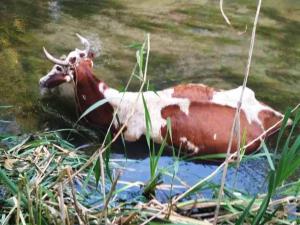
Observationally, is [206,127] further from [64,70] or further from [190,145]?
[64,70]

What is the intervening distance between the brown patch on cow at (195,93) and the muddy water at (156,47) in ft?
1.72

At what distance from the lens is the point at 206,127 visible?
15.3 feet

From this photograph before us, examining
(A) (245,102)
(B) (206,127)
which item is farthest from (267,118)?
(B) (206,127)

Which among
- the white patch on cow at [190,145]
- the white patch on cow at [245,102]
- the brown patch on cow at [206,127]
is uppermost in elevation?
the white patch on cow at [245,102]

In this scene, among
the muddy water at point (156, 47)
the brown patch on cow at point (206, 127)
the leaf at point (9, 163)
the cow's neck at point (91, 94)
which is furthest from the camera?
the muddy water at point (156, 47)

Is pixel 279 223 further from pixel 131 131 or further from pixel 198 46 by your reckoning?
pixel 198 46

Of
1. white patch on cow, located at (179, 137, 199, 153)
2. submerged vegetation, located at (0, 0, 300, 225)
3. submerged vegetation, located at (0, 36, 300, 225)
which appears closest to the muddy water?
submerged vegetation, located at (0, 0, 300, 225)

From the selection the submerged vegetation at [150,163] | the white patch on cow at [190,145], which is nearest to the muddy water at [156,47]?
the submerged vegetation at [150,163]

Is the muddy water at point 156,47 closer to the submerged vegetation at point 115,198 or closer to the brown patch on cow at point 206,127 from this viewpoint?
the brown patch on cow at point 206,127

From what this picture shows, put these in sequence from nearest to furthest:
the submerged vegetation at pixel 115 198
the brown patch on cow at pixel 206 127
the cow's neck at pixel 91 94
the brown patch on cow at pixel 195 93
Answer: the submerged vegetation at pixel 115 198 < the brown patch on cow at pixel 206 127 < the brown patch on cow at pixel 195 93 < the cow's neck at pixel 91 94

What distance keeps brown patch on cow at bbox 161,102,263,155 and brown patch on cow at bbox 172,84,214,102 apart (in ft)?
0.19

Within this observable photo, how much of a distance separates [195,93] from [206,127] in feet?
1.01

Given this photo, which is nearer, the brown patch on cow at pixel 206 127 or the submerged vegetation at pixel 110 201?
the submerged vegetation at pixel 110 201

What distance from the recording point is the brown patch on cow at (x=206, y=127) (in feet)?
15.2
